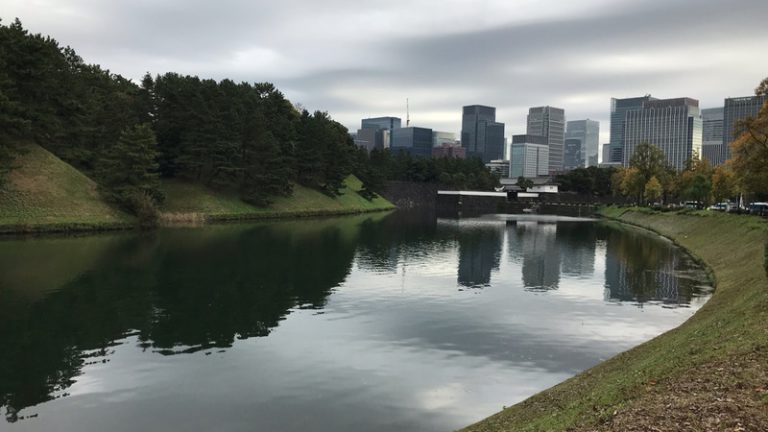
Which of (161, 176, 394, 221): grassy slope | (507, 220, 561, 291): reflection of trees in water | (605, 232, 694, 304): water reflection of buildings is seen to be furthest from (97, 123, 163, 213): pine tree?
(605, 232, 694, 304): water reflection of buildings

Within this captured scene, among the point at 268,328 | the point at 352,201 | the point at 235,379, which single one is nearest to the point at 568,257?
the point at 268,328

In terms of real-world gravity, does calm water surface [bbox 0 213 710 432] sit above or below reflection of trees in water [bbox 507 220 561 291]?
below

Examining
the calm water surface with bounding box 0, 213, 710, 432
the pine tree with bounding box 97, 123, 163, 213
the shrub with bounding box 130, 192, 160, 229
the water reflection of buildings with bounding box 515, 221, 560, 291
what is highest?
the pine tree with bounding box 97, 123, 163, 213

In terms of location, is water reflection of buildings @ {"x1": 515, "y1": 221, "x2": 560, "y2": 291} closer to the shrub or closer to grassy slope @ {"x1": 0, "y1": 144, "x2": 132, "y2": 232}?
the shrub

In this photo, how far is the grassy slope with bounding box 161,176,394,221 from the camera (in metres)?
87.4

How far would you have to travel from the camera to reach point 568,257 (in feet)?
183

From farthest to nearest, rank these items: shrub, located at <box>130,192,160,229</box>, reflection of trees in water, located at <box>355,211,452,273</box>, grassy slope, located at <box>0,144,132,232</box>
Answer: shrub, located at <box>130,192,160,229</box> < grassy slope, located at <box>0,144,132,232</box> < reflection of trees in water, located at <box>355,211,452,273</box>

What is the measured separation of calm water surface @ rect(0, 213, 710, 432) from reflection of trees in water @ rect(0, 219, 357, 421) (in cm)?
12

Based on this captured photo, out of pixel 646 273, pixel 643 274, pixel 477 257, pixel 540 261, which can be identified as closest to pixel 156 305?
pixel 477 257

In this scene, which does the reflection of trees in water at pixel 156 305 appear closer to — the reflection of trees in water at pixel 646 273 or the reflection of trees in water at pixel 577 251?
the reflection of trees in water at pixel 646 273

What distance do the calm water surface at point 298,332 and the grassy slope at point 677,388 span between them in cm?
206

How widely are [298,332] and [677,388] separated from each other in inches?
633

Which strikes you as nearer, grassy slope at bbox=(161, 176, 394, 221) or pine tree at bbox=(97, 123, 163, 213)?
pine tree at bbox=(97, 123, 163, 213)

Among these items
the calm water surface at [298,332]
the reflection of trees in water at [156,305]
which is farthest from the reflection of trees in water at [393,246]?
the reflection of trees in water at [156,305]
